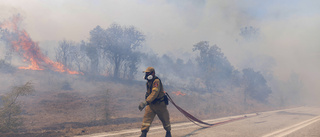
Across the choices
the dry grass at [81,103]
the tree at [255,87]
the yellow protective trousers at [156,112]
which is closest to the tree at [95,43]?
the dry grass at [81,103]

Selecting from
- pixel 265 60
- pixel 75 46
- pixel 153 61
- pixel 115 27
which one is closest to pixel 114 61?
pixel 115 27

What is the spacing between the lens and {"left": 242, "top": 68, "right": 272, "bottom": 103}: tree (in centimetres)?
2963

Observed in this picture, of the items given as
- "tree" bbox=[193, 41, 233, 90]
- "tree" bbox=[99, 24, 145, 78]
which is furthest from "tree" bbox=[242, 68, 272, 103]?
"tree" bbox=[99, 24, 145, 78]

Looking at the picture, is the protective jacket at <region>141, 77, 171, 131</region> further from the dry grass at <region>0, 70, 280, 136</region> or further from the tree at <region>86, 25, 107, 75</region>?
the tree at <region>86, 25, 107, 75</region>

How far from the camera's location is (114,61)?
32.6 m

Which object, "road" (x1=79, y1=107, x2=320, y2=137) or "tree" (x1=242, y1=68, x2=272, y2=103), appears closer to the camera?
"road" (x1=79, y1=107, x2=320, y2=137)

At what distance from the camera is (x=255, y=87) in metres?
34.0

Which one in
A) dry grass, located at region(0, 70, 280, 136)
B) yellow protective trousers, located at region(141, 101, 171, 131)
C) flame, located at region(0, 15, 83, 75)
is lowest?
dry grass, located at region(0, 70, 280, 136)

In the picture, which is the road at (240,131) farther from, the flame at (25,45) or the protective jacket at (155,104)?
the flame at (25,45)

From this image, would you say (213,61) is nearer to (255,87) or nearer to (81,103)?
(255,87)

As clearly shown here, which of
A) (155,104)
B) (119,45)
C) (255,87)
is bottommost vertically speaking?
(255,87)

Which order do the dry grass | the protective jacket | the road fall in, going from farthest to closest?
the dry grass
the road
the protective jacket

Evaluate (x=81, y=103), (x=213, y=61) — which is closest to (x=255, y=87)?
(x=213, y=61)

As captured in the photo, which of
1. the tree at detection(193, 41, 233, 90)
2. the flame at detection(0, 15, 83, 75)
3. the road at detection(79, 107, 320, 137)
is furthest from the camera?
the tree at detection(193, 41, 233, 90)
